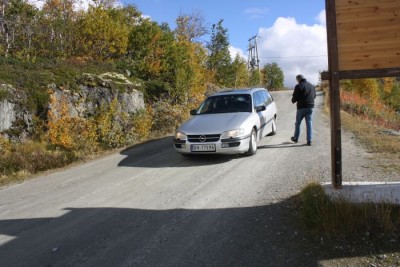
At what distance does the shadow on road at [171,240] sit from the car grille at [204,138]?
3147 millimetres

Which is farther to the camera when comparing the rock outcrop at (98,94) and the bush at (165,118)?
the bush at (165,118)

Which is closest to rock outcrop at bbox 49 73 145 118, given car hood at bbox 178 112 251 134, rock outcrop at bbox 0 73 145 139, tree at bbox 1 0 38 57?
rock outcrop at bbox 0 73 145 139

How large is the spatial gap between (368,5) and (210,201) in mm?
3771

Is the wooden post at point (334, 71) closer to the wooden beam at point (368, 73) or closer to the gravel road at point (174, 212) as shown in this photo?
the wooden beam at point (368, 73)

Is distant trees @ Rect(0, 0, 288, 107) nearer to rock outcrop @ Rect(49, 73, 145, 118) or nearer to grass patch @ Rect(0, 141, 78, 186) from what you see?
rock outcrop @ Rect(49, 73, 145, 118)

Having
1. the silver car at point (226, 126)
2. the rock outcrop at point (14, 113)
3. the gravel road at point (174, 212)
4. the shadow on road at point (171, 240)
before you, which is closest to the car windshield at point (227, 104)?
the silver car at point (226, 126)

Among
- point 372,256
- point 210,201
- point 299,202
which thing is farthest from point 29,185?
point 372,256

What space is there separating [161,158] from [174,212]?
4.23m

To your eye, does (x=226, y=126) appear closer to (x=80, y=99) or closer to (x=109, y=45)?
(x=80, y=99)

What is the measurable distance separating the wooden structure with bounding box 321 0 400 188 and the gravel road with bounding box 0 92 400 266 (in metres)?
1.61

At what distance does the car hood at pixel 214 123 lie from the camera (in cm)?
879

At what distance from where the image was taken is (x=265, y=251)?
429cm

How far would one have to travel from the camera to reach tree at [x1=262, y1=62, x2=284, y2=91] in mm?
74875

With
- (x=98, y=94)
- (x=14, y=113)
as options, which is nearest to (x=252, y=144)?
(x=98, y=94)
